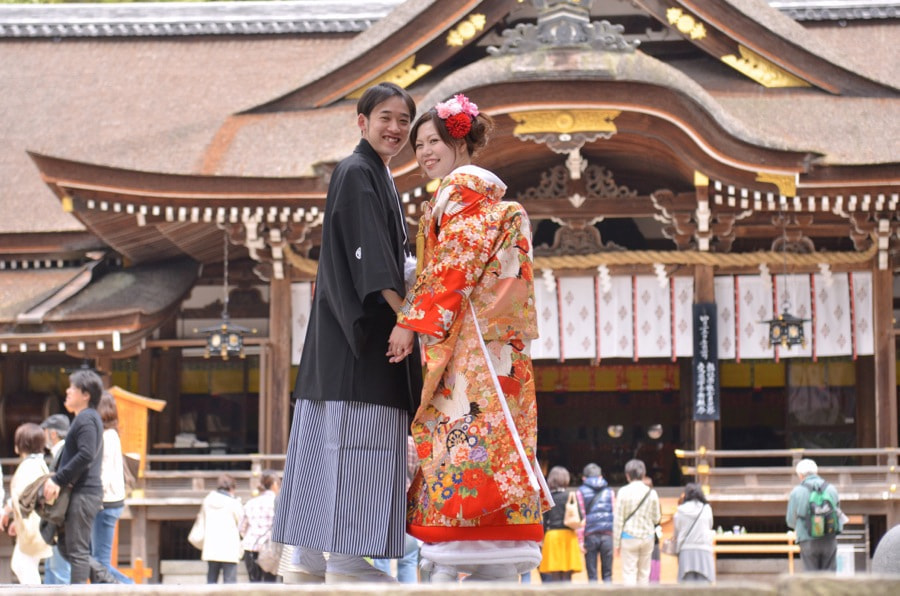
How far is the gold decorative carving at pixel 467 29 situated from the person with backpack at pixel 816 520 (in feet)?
18.3

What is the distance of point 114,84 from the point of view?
16.6 m

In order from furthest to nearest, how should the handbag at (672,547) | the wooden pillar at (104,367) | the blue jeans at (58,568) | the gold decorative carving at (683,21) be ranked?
the gold decorative carving at (683,21) < the wooden pillar at (104,367) < the handbag at (672,547) < the blue jeans at (58,568)

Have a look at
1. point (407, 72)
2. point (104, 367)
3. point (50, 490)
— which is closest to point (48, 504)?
point (50, 490)

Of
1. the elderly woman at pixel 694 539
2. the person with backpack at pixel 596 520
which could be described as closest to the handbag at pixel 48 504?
the person with backpack at pixel 596 520

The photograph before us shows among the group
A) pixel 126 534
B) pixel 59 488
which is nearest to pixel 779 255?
pixel 126 534

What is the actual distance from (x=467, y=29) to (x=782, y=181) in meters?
3.41

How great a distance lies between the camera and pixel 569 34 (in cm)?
1127

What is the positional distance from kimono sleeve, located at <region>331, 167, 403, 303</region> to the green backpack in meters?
5.82

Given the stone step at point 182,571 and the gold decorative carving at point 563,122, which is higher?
the gold decorative carving at point 563,122

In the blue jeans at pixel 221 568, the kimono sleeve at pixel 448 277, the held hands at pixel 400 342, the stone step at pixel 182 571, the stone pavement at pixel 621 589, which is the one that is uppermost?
the kimono sleeve at pixel 448 277

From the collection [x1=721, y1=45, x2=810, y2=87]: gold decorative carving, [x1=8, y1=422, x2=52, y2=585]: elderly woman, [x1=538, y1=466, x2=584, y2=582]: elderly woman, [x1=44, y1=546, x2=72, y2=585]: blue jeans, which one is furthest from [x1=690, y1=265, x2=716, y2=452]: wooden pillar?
[x1=8, y1=422, x2=52, y2=585]: elderly woman

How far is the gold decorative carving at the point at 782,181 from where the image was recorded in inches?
438

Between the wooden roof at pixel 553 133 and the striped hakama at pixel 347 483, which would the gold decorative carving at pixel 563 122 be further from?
the striped hakama at pixel 347 483

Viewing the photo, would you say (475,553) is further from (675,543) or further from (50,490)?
(675,543)
